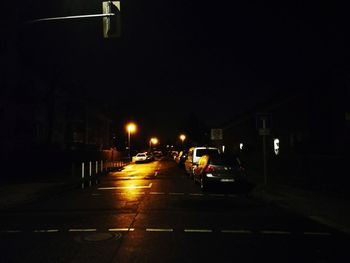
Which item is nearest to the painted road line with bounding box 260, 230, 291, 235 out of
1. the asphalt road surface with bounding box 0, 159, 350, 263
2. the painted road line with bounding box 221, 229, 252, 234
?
the asphalt road surface with bounding box 0, 159, 350, 263

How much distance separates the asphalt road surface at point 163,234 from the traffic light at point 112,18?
487cm

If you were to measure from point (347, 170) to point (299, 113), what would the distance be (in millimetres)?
14708

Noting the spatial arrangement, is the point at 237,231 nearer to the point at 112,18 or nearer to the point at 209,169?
the point at 112,18

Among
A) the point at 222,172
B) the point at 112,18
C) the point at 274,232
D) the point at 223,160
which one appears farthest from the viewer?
the point at 223,160

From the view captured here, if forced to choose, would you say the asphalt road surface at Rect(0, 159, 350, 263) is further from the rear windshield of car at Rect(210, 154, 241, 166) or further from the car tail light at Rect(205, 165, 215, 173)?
the rear windshield of car at Rect(210, 154, 241, 166)

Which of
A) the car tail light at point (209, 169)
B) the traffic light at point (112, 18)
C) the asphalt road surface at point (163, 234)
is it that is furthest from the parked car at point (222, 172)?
the traffic light at point (112, 18)

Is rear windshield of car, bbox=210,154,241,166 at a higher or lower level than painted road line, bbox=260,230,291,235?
higher

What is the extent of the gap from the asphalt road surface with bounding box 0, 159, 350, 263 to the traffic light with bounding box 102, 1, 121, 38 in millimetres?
4875

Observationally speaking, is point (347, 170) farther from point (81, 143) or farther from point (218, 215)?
point (81, 143)

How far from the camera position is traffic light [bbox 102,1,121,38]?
11.2 m

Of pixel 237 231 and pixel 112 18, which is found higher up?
pixel 112 18

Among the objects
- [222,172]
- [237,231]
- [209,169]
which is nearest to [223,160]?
[222,172]

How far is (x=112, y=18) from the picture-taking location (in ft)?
36.9

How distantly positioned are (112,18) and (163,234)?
19.5 ft
